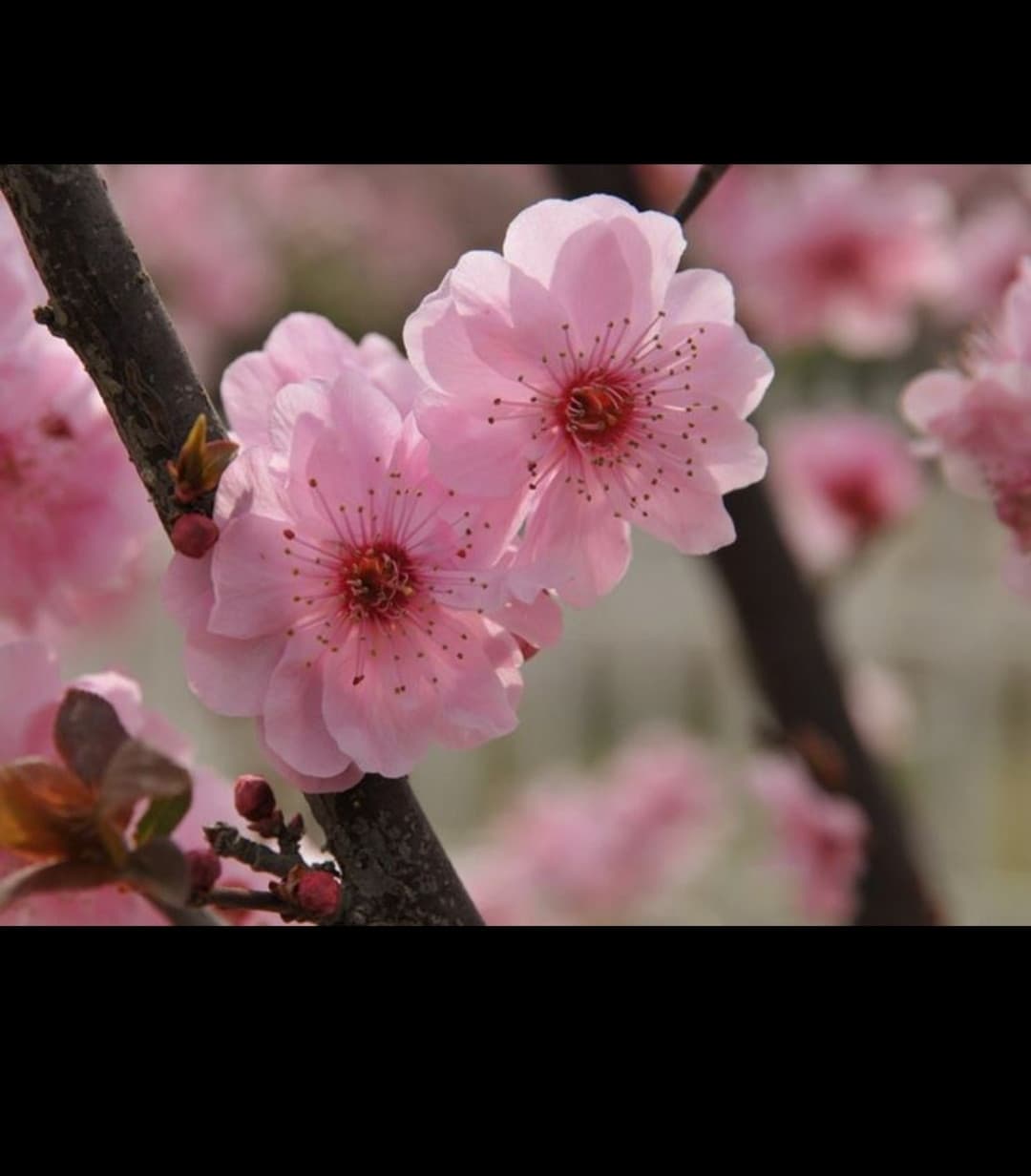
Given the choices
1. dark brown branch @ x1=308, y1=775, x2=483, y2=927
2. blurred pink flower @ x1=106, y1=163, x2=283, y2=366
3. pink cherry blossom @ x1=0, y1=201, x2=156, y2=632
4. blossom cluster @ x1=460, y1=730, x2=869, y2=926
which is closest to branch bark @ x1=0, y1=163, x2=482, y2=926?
dark brown branch @ x1=308, y1=775, x2=483, y2=927

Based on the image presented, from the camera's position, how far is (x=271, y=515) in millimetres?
548

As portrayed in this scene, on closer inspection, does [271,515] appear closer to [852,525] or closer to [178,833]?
[178,833]

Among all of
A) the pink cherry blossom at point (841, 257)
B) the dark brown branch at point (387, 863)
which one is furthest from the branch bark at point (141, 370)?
the pink cherry blossom at point (841, 257)

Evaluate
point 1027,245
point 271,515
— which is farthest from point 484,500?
point 1027,245

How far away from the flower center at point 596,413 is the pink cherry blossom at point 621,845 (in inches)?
93.1

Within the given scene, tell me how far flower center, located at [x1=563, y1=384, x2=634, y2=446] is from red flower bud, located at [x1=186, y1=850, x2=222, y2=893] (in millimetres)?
211

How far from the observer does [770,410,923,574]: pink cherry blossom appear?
2.19m

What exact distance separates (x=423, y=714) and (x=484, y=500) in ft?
0.27

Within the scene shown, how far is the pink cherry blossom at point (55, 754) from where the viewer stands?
59 cm

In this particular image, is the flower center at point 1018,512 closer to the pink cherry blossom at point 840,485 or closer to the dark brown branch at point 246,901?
the dark brown branch at point 246,901

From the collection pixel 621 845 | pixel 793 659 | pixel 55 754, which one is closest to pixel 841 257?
pixel 793 659

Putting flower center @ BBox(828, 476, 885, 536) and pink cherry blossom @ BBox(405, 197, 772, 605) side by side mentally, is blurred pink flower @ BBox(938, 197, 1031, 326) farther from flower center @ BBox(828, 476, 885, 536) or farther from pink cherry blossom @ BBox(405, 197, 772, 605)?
pink cherry blossom @ BBox(405, 197, 772, 605)

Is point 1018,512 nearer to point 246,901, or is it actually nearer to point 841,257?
point 246,901

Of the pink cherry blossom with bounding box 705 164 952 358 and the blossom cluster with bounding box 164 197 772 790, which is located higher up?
the pink cherry blossom with bounding box 705 164 952 358
